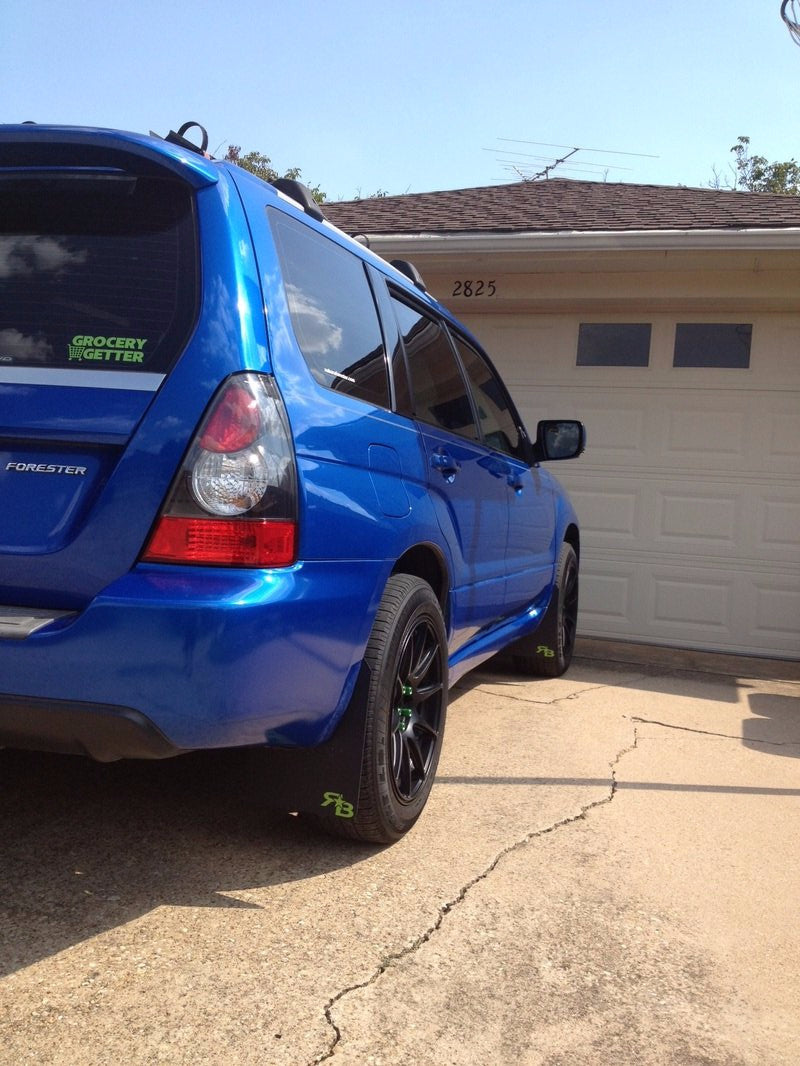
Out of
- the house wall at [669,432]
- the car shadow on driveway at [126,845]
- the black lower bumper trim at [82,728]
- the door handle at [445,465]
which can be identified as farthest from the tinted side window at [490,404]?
the house wall at [669,432]

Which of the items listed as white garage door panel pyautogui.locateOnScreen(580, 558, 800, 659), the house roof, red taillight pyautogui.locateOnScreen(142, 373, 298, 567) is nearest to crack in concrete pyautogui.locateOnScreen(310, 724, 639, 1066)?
red taillight pyautogui.locateOnScreen(142, 373, 298, 567)

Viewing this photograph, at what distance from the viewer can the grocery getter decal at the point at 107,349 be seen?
236 cm

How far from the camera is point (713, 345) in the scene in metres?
7.74

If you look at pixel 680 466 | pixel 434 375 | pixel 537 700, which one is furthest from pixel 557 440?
pixel 680 466

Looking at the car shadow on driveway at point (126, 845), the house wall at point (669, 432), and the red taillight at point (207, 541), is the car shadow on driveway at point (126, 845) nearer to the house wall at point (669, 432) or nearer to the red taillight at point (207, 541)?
the red taillight at point (207, 541)

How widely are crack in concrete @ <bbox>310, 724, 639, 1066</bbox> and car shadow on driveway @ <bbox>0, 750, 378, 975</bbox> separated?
0.35 meters

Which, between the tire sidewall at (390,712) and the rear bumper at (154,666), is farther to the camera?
the tire sidewall at (390,712)

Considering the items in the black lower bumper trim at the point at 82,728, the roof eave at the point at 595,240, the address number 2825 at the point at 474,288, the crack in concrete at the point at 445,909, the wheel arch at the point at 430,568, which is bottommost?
the crack in concrete at the point at 445,909

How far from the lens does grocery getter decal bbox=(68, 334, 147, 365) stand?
2361 millimetres

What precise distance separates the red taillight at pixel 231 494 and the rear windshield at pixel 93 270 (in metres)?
0.23

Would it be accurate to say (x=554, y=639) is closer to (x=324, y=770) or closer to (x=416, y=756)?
(x=416, y=756)

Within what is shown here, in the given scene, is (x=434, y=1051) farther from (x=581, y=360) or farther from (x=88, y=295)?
(x=581, y=360)

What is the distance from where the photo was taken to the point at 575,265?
24.8ft

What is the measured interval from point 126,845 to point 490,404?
2613 mm
